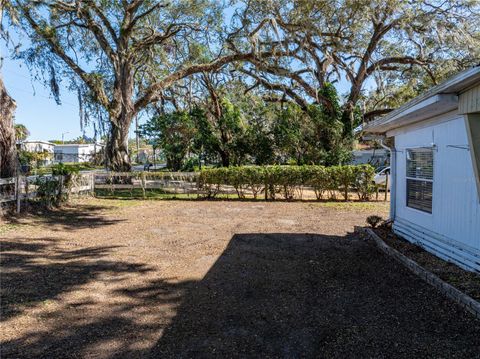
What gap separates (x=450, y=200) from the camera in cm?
552

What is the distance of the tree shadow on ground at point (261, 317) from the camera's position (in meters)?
3.10

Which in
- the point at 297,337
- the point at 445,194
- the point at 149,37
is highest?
the point at 149,37

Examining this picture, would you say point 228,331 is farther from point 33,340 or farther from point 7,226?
point 7,226

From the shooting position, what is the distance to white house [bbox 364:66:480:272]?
14.0ft

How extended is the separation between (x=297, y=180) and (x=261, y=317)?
417 inches

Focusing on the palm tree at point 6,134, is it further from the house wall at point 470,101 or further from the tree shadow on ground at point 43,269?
the house wall at point 470,101

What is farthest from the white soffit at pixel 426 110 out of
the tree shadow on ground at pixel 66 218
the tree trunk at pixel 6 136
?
the tree trunk at pixel 6 136

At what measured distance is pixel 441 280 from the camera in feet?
14.7

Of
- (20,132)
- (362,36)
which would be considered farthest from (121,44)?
(20,132)

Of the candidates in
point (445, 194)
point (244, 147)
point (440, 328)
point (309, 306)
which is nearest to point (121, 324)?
point (309, 306)

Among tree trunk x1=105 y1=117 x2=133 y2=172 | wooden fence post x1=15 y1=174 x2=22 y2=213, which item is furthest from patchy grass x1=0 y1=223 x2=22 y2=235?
tree trunk x1=105 y1=117 x2=133 y2=172

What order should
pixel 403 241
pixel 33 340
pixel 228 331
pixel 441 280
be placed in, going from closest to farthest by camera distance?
pixel 33 340 < pixel 228 331 < pixel 441 280 < pixel 403 241

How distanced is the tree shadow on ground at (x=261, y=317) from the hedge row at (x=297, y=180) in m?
8.43

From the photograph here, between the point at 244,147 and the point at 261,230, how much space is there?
13.4 metres
